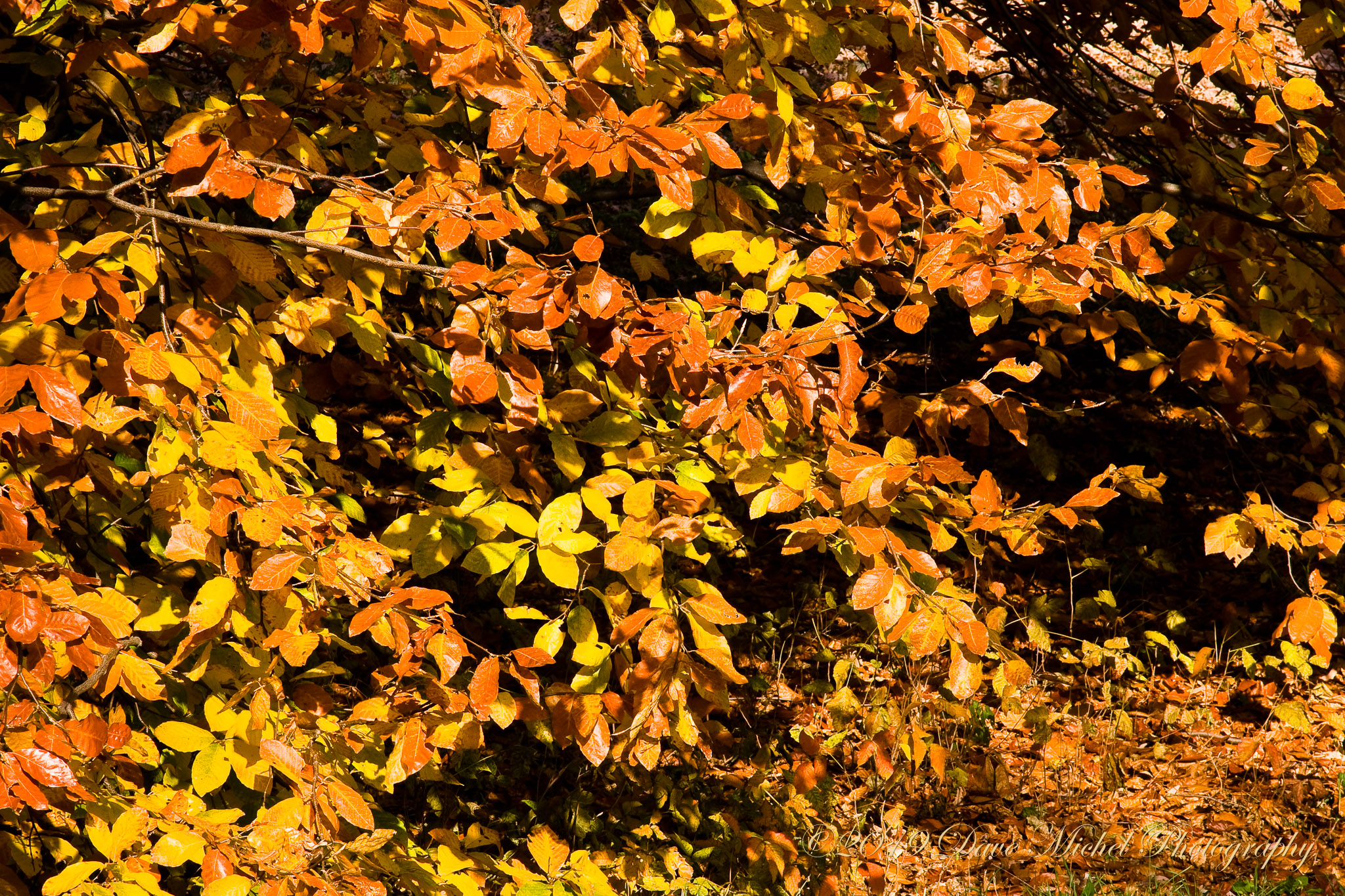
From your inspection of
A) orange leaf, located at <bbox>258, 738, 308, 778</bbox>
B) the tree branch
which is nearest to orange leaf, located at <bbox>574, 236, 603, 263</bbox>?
the tree branch

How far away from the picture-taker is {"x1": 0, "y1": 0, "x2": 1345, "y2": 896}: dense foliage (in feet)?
5.07

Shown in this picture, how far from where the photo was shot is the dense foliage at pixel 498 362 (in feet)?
5.07

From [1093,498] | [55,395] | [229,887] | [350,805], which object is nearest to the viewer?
[55,395]

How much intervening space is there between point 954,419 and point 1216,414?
1.39 metres

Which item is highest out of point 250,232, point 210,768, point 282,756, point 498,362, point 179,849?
point 250,232

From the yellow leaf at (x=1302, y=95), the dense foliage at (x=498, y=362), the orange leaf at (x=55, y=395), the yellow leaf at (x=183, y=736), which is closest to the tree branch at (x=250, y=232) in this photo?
the dense foliage at (x=498, y=362)

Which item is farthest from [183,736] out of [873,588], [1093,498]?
[1093,498]

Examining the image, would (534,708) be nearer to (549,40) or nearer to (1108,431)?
(1108,431)

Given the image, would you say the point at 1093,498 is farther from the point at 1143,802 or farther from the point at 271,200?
the point at 1143,802

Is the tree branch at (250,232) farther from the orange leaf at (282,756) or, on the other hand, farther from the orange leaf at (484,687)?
the orange leaf at (282,756)

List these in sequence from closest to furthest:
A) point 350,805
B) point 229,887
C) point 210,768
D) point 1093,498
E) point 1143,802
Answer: point 229,887 < point 350,805 < point 210,768 < point 1093,498 < point 1143,802

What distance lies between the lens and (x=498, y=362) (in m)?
1.91

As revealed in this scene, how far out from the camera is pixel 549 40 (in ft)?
26.6

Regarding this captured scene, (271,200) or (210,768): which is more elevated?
(271,200)
